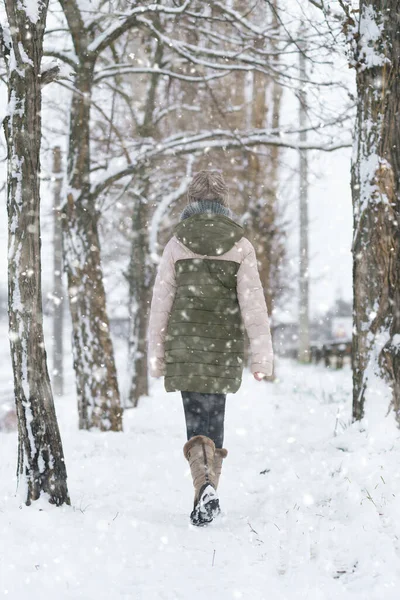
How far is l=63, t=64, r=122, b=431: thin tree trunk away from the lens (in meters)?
8.02

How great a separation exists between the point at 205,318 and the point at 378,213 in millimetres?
2161

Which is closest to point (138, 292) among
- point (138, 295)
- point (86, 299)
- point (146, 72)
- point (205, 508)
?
point (138, 295)

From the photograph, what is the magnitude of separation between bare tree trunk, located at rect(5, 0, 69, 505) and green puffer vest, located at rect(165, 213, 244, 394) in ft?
2.99

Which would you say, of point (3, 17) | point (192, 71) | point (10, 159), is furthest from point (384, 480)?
point (192, 71)

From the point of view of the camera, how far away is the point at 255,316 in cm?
402

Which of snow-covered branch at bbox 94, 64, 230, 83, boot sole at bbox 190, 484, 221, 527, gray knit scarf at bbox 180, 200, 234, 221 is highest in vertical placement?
snow-covered branch at bbox 94, 64, 230, 83

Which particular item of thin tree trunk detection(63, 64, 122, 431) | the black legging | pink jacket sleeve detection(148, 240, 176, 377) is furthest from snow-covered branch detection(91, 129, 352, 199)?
the black legging

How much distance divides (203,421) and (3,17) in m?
3.55

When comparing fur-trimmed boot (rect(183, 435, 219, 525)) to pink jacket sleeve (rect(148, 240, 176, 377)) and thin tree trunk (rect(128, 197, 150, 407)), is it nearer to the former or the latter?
pink jacket sleeve (rect(148, 240, 176, 377))

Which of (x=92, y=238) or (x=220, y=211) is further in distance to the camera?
(x=92, y=238)

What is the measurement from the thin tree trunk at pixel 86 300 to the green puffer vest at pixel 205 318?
4.15 metres

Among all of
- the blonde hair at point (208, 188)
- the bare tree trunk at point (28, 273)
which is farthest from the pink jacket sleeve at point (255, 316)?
the bare tree trunk at point (28, 273)

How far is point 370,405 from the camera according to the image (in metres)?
5.12

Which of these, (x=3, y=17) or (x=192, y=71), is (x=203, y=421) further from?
(x=192, y=71)
